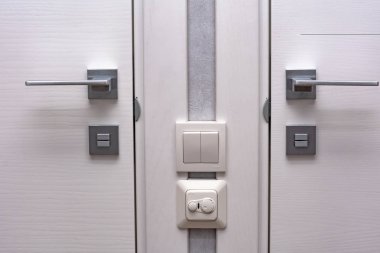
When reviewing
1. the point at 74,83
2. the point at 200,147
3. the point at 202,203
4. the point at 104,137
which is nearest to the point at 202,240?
the point at 202,203

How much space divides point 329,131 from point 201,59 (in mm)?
307

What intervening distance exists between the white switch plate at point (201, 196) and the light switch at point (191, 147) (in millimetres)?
47

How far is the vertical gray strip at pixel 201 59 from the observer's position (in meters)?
0.93

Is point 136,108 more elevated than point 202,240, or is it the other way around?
point 136,108

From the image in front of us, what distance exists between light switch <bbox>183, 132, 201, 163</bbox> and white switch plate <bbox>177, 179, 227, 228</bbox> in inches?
1.8

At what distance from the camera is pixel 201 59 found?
3.07 feet

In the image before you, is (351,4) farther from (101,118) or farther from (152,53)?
(101,118)

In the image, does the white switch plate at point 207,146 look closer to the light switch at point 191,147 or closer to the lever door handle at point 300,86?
the light switch at point 191,147

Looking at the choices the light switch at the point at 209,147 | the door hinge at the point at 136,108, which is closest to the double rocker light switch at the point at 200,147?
the light switch at the point at 209,147

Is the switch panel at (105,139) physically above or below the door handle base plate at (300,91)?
below

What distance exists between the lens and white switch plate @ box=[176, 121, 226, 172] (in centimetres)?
93

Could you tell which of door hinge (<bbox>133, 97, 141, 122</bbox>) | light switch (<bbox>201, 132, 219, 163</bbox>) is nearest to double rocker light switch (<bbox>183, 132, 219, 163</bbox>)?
light switch (<bbox>201, 132, 219, 163</bbox>)

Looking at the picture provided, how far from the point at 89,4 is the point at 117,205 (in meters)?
0.43

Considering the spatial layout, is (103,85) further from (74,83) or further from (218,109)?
(218,109)
